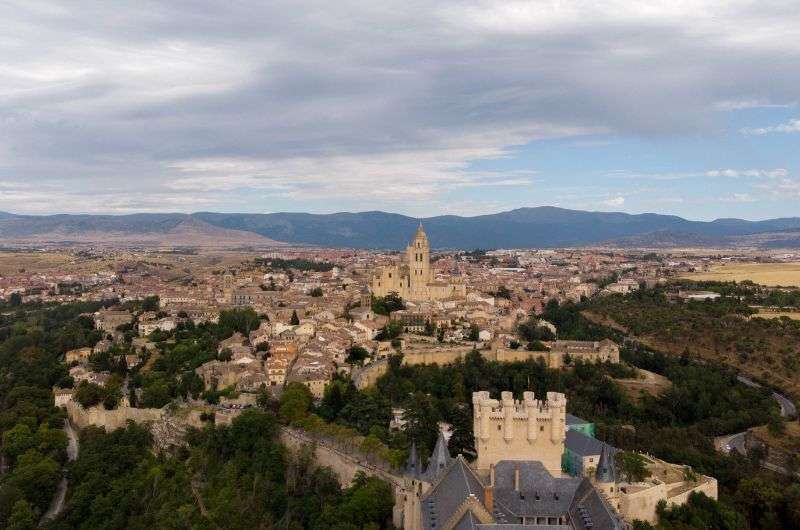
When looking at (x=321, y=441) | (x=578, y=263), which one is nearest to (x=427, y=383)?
(x=321, y=441)

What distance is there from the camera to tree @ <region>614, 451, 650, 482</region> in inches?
881

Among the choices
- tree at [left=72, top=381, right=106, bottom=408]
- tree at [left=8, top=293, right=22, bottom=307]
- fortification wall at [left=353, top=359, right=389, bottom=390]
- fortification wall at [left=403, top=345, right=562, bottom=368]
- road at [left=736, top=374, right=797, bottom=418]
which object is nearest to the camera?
fortification wall at [left=353, top=359, right=389, bottom=390]

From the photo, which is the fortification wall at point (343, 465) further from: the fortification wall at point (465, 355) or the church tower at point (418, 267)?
the church tower at point (418, 267)

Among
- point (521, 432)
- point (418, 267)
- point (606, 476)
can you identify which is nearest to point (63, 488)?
point (521, 432)

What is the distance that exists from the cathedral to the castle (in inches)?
1291

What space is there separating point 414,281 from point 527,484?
3863cm

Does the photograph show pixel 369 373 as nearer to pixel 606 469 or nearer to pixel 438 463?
pixel 438 463

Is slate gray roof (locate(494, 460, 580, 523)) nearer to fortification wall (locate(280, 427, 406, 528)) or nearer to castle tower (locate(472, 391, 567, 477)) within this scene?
castle tower (locate(472, 391, 567, 477))

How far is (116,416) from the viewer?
34.5 meters

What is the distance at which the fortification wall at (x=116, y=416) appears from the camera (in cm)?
3381

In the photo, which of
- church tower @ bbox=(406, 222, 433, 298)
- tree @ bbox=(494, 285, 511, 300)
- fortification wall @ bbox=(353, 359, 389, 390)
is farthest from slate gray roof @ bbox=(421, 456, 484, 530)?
tree @ bbox=(494, 285, 511, 300)

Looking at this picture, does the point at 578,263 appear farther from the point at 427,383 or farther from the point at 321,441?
the point at 321,441

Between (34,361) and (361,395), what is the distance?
74.1 ft

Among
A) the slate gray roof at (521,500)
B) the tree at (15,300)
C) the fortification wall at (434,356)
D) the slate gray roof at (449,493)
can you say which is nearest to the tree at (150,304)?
the tree at (15,300)
